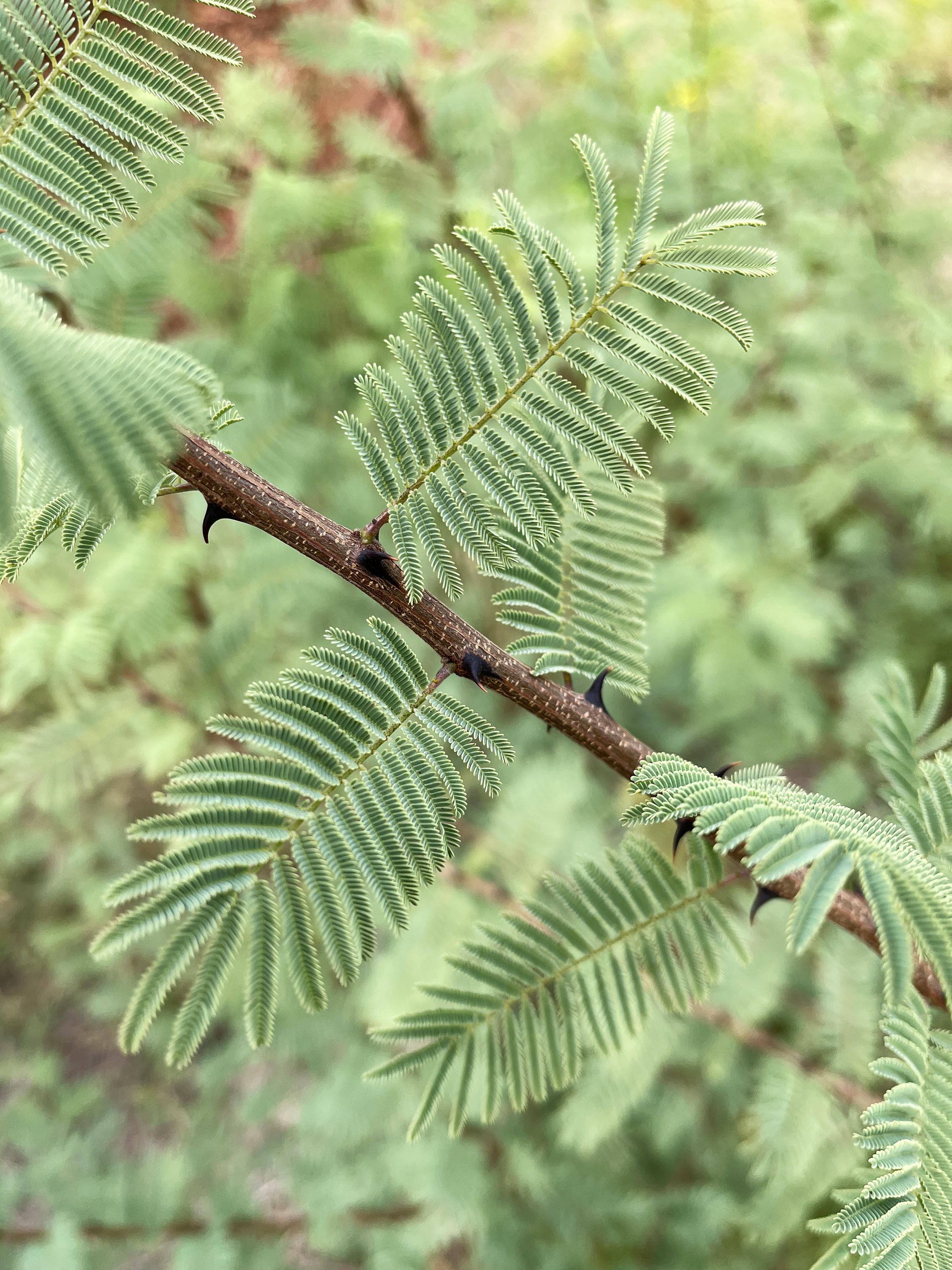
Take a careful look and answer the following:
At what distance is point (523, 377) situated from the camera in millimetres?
520

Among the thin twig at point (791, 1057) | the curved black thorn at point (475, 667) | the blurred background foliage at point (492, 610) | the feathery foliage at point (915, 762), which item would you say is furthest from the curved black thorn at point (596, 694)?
the blurred background foliage at point (492, 610)

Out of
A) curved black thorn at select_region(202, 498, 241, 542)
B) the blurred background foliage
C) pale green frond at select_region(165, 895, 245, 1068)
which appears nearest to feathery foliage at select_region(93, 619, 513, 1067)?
pale green frond at select_region(165, 895, 245, 1068)

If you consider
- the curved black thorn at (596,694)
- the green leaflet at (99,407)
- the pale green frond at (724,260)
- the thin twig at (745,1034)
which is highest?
the pale green frond at (724,260)

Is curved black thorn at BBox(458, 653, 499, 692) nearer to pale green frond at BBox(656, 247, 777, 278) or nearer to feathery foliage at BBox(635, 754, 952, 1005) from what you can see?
feathery foliage at BBox(635, 754, 952, 1005)

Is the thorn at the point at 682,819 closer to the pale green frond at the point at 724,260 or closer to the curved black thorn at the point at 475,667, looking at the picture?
the curved black thorn at the point at 475,667

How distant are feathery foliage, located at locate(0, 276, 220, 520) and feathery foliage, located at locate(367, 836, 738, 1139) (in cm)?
43

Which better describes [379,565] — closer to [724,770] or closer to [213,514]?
[213,514]

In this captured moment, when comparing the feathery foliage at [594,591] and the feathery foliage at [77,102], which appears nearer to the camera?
the feathery foliage at [77,102]

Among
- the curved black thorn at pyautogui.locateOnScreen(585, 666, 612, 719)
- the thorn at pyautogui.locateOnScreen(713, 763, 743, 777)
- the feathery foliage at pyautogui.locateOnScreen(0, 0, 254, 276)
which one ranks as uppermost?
the feathery foliage at pyautogui.locateOnScreen(0, 0, 254, 276)

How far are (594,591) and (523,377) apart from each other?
0.23 meters

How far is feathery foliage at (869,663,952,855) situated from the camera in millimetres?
633

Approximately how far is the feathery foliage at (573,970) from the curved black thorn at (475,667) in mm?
203

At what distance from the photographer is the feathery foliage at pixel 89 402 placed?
0.35 metres

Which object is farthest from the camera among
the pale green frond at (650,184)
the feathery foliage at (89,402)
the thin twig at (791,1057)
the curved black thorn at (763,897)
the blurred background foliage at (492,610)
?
the blurred background foliage at (492,610)
